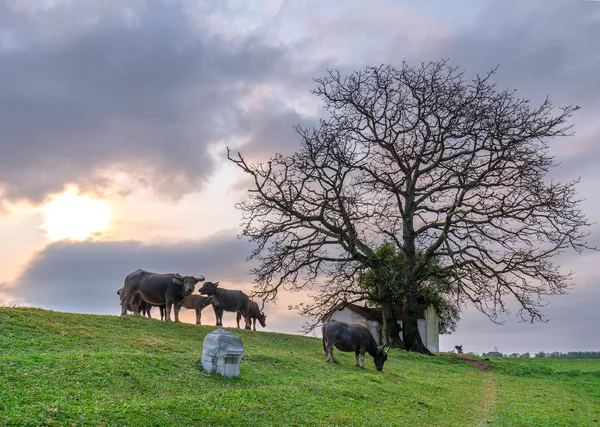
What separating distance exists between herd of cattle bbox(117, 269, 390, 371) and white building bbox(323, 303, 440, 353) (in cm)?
1048

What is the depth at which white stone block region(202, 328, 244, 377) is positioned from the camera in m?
15.8

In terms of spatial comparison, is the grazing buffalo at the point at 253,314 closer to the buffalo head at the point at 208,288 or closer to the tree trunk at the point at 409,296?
the buffalo head at the point at 208,288

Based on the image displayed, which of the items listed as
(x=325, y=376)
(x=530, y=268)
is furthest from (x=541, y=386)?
(x=325, y=376)

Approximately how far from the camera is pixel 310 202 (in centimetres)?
3581

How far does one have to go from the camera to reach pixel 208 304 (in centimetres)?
3328

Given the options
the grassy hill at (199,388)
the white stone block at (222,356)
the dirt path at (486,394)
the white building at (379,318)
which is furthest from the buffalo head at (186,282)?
the white building at (379,318)

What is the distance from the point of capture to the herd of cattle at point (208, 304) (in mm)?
22719

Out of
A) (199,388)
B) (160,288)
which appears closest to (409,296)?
(160,288)

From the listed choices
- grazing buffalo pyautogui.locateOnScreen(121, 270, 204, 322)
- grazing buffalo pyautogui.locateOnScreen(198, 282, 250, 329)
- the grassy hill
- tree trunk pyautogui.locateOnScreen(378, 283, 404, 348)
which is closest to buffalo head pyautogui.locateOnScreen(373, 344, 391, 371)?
the grassy hill

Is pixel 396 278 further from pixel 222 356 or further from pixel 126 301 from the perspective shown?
pixel 222 356

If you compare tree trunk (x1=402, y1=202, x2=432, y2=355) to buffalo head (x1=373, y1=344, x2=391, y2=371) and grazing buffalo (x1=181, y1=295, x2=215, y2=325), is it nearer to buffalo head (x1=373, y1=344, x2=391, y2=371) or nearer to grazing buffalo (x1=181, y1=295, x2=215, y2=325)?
grazing buffalo (x1=181, y1=295, x2=215, y2=325)

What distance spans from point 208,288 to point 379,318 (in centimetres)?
1809

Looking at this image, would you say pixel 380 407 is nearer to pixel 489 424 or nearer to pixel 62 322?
pixel 489 424

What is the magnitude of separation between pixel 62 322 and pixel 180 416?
11.6 meters
